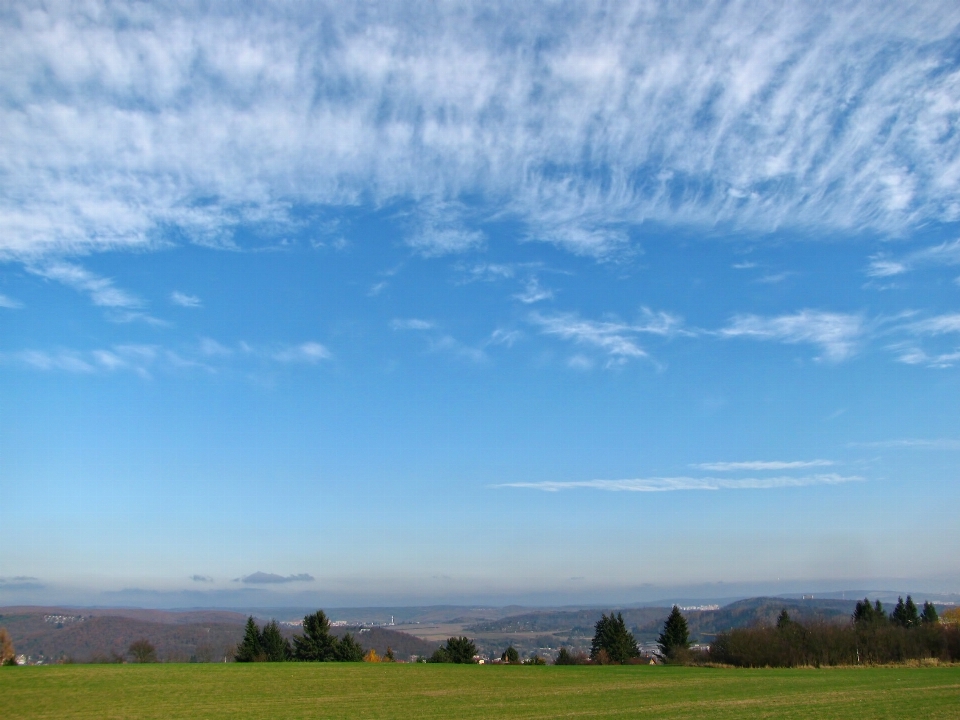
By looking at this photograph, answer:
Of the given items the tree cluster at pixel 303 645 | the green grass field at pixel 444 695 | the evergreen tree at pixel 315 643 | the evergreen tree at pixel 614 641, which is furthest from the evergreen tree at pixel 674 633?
the evergreen tree at pixel 315 643

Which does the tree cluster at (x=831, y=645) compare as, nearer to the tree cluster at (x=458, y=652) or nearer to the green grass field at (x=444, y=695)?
the green grass field at (x=444, y=695)

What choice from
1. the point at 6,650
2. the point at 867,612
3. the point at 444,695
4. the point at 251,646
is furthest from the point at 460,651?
the point at 867,612

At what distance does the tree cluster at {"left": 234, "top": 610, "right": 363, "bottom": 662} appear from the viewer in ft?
260

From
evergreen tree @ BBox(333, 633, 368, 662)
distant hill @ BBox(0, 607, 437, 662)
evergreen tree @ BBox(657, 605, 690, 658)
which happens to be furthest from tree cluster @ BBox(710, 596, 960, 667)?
distant hill @ BBox(0, 607, 437, 662)

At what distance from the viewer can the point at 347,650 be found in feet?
265

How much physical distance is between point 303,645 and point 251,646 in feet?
19.5

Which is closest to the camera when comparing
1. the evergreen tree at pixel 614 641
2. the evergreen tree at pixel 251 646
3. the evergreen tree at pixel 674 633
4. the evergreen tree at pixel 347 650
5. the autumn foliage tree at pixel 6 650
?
the autumn foliage tree at pixel 6 650

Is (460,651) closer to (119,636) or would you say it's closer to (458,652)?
(458,652)

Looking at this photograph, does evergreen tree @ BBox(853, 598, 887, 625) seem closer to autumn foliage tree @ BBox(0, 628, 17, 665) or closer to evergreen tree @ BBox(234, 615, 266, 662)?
evergreen tree @ BBox(234, 615, 266, 662)

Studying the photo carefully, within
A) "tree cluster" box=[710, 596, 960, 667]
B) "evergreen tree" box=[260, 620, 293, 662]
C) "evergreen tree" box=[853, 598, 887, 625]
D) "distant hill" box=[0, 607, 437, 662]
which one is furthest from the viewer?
"distant hill" box=[0, 607, 437, 662]

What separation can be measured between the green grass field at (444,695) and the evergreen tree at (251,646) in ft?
81.5

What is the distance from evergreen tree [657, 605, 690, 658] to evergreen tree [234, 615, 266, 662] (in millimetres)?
49942

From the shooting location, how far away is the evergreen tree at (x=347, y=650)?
79.8 meters

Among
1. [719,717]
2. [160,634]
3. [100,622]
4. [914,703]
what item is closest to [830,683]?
[914,703]
